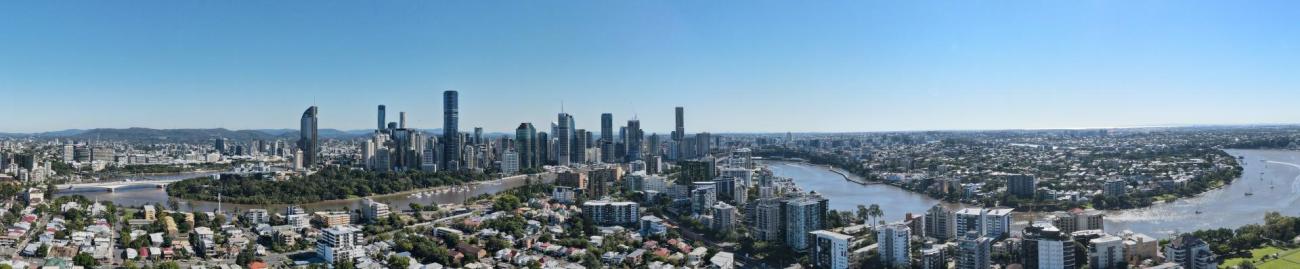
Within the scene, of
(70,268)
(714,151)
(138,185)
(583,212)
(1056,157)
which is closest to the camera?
(70,268)

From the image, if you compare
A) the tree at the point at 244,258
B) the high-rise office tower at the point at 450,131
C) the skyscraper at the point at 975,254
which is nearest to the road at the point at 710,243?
the skyscraper at the point at 975,254

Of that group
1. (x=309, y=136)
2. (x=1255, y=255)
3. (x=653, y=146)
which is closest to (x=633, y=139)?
(x=653, y=146)

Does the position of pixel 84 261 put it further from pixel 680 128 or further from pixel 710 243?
pixel 680 128

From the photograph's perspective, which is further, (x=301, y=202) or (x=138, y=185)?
(x=138, y=185)

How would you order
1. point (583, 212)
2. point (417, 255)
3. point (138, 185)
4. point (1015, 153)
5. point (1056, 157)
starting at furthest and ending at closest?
point (1015, 153), point (1056, 157), point (138, 185), point (583, 212), point (417, 255)

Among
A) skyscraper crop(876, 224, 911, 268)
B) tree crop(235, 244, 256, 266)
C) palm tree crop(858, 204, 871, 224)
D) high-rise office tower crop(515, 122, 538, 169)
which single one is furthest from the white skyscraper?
high-rise office tower crop(515, 122, 538, 169)

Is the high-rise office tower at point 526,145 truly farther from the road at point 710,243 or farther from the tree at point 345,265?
the tree at point 345,265

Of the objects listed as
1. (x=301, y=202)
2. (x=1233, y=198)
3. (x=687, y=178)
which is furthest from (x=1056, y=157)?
(x=301, y=202)

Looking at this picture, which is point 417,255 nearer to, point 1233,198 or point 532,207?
point 532,207
